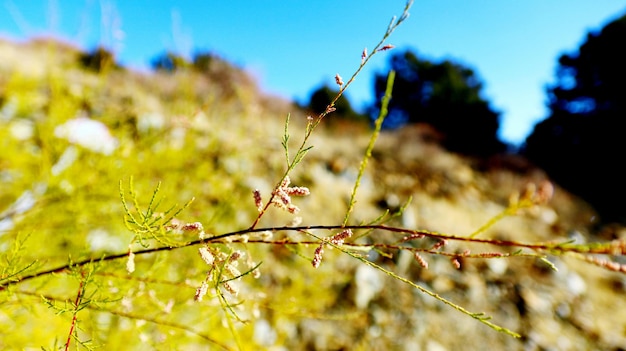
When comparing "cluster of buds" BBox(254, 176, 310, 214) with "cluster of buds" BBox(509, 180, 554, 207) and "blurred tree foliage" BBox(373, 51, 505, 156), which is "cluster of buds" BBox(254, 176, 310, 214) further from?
"blurred tree foliage" BBox(373, 51, 505, 156)

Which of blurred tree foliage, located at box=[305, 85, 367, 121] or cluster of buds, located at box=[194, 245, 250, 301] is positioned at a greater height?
blurred tree foliage, located at box=[305, 85, 367, 121]

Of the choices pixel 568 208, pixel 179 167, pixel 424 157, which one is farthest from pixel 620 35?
pixel 179 167

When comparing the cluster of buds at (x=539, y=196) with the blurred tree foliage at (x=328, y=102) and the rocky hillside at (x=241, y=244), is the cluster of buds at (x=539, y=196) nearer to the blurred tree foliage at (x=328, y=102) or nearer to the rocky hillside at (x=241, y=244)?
the rocky hillside at (x=241, y=244)

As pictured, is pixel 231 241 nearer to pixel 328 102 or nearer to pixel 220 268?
pixel 220 268

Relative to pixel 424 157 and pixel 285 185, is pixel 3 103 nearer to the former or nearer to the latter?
pixel 285 185

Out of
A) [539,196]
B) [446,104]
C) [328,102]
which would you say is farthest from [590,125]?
[539,196]

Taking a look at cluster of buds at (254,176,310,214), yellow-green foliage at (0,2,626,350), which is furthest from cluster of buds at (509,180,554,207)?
cluster of buds at (254,176,310,214)

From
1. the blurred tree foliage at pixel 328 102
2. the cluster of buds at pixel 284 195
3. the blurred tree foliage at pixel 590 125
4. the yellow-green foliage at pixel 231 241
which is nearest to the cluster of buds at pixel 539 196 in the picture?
the yellow-green foliage at pixel 231 241
